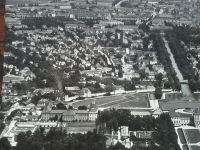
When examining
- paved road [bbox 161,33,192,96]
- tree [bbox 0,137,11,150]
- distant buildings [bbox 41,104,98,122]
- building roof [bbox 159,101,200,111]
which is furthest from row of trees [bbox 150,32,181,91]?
tree [bbox 0,137,11,150]

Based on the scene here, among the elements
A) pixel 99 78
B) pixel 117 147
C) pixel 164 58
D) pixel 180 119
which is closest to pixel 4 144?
pixel 117 147

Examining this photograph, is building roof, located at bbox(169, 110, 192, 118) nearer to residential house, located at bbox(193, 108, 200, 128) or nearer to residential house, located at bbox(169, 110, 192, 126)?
residential house, located at bbox(169, 110, 192, 126)

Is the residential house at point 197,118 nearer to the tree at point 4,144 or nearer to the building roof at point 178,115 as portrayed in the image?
the building roof at point 178,115

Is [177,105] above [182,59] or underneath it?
underneath

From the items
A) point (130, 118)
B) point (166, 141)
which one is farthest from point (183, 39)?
point (166, 141)

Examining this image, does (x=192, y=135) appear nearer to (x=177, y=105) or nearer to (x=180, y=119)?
(x=180, y=119)
